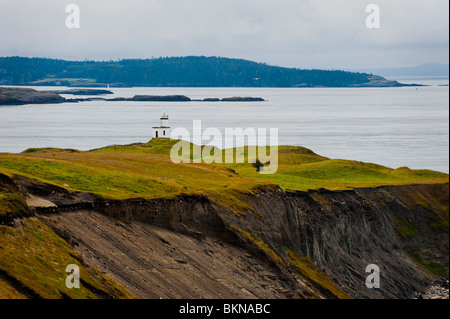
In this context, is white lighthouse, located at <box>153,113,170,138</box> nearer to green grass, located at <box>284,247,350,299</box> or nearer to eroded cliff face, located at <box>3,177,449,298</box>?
eroded cliff face, located at <box>3,177,449,298</box>

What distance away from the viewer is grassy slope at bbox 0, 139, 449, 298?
28.9m

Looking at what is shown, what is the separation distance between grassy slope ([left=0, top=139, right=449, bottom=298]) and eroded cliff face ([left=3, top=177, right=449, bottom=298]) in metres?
1.01

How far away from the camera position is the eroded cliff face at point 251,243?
36.0 meters

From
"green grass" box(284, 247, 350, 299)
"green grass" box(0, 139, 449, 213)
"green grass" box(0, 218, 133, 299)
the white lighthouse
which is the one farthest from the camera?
the white lighthouse

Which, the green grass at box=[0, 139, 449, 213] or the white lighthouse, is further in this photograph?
the white lighthouse

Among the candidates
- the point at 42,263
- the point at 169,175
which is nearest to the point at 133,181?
the point at 169,175

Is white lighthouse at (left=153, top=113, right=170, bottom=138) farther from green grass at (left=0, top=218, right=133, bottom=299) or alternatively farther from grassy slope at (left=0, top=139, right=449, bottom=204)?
green grass at (left=0, top=218, right=133, bottom=299)

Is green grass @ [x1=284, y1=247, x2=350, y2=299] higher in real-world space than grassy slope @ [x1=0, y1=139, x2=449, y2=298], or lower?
lower

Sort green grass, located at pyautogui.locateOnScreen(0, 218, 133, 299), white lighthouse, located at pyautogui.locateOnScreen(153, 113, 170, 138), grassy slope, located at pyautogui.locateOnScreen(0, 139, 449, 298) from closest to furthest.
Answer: green grass, located at pyautogui.locateOnScreen(0, 218, 133, 299)
grassy slope, located at pyautogui.locateOnScreen(0, 139, 449, 298)
white lighthouse, located at pyautogui.locateOnScreen(153, 113, 170, 138)

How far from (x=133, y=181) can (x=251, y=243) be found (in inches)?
323

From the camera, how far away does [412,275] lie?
208ft

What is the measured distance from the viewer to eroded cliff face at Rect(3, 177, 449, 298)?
118 ft

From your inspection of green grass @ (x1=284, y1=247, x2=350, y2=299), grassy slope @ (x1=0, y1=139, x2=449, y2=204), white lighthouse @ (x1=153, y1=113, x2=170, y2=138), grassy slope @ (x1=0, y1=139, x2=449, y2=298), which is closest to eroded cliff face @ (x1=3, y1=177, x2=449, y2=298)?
green grass @ (x1=284, y1=247, x2=350, y2=299)
